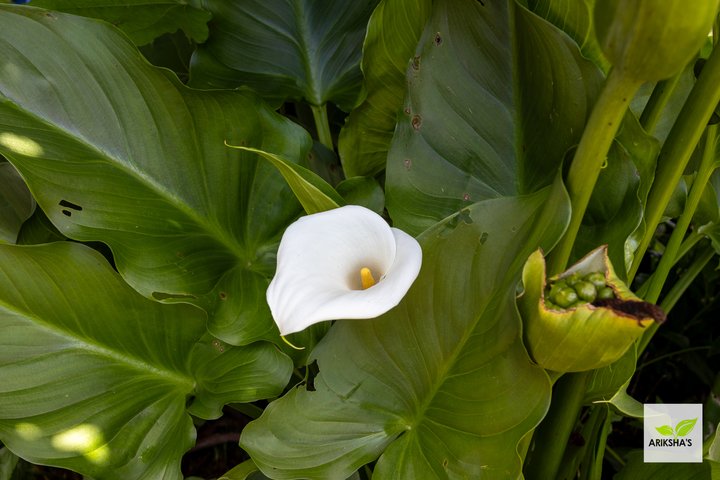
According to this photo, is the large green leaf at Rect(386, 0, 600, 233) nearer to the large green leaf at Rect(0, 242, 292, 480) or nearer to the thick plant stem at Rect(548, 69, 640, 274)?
the thick plant stem at Rect(548, 69, 640, 274)

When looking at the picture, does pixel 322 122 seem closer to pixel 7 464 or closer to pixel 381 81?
pixel 381 81

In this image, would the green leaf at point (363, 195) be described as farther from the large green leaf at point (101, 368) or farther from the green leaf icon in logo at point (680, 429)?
the green leaf icon in logo at point (680, 429)

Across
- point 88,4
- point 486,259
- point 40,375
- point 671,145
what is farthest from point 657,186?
point 88,4

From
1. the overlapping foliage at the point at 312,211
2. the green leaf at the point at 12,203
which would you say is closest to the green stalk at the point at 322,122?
the overlapping foliage at the point at 312,211

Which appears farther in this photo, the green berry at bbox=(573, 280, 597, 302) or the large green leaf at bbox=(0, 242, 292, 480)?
the large green leaf at bbox=(0, 242, 292, 480)

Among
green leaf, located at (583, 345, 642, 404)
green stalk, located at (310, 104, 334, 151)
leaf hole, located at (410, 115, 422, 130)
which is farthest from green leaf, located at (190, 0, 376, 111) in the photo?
green leaf, located at (583, 345, 642, 404)
